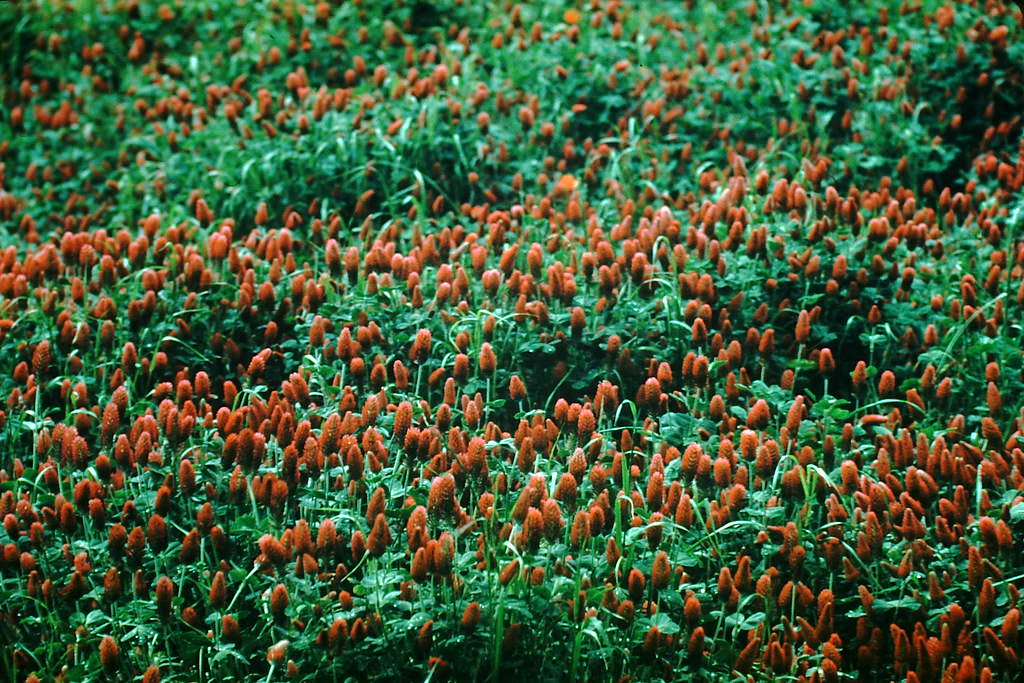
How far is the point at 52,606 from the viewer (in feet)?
9.90

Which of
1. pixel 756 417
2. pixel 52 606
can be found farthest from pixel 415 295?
pixel 52 606

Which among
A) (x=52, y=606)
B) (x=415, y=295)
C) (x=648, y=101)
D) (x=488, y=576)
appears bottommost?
(x=52, y=606)

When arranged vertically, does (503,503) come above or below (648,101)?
below

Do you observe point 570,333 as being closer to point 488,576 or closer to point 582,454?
point 582,454

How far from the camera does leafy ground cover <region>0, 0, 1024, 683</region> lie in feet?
9.52

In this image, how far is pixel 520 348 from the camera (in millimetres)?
3924

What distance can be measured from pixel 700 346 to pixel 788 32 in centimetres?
314

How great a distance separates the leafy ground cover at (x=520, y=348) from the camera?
2.90 meters

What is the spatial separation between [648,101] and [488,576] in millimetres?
3500

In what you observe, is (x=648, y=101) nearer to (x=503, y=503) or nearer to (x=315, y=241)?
(x=315, y=241)

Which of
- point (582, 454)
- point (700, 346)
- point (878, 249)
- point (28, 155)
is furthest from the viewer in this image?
point (28, 155)

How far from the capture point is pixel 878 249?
14.4 feet

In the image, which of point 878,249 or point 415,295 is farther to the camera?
point 878,249

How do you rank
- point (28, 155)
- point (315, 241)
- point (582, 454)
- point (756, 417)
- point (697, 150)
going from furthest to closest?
1. point (28, 155)
2. point (697, 150)
3. point (315, 241)
4. point (756, 417)
5. point (582, 454)
